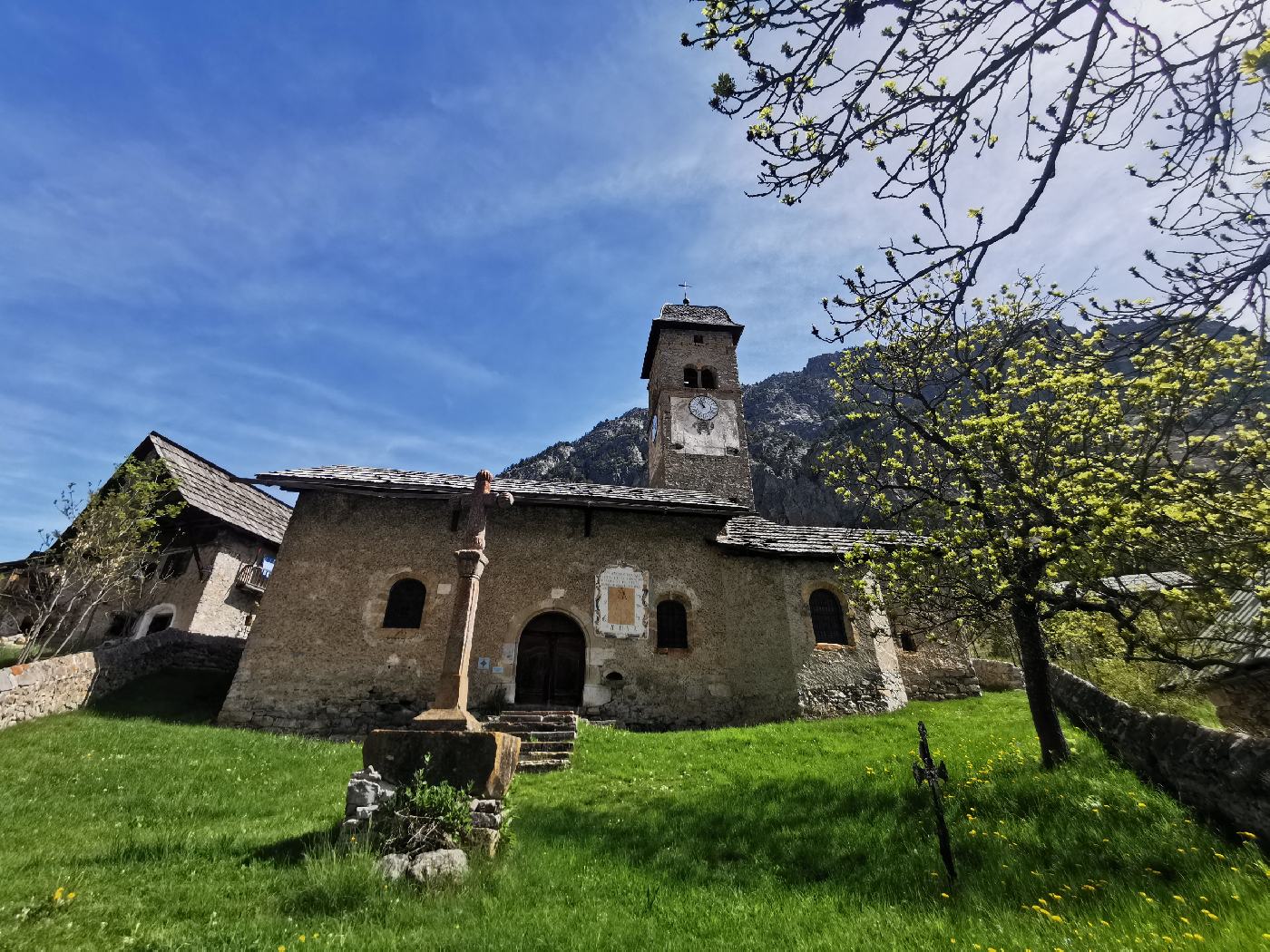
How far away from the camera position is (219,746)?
9391 mm

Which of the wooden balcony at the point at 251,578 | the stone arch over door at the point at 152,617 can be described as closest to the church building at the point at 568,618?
the wooden balcony at the point at 251,578

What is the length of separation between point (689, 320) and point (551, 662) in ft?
52.4

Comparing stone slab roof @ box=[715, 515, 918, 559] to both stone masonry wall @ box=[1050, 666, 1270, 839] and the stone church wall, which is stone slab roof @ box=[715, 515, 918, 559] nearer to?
the stone church wall

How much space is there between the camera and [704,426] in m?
22.0

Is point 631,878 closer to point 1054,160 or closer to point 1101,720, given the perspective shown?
point 1054,160

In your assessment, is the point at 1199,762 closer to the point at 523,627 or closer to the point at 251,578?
the point at 523,627

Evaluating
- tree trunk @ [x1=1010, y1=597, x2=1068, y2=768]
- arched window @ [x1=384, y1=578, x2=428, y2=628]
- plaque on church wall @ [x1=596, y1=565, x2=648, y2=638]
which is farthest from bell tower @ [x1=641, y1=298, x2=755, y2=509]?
tree trunk @ [x1=1010, y1=597, x2=1068, y2=768]

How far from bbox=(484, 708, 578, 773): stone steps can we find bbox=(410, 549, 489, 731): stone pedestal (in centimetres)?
310

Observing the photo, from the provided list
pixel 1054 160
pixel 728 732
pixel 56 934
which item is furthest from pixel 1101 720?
pixel 56 934

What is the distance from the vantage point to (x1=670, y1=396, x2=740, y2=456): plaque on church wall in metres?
21.6

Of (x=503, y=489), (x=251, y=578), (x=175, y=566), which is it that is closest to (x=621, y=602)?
(x=503, y=489)

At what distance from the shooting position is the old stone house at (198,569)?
1675 cm

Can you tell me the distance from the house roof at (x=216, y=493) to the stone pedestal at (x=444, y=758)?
12.6 m

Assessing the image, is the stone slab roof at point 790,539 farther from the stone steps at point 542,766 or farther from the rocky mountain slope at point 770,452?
the rocky mountain slope at point 770,452
